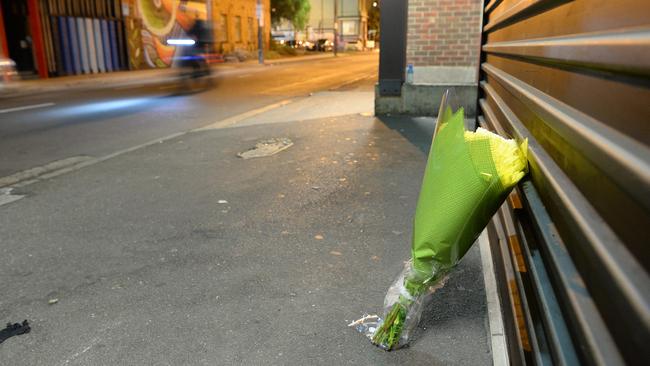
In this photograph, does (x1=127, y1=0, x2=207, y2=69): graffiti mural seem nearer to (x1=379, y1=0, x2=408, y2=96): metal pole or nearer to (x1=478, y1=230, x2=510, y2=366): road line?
(x1=379, y1=0, x2=408, y2=96): metal pole

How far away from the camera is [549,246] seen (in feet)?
5.70

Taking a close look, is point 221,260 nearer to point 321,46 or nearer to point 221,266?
point 221,266

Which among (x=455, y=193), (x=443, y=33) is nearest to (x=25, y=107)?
(x=443, y=33)

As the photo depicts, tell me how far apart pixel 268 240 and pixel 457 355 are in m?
1.95

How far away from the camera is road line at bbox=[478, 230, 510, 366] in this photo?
257 centimetres

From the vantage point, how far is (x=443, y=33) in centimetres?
952

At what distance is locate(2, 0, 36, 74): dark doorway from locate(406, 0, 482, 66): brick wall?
60.6 feet

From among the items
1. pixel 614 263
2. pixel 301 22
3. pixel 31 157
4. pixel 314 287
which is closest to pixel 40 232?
pixel 314 287

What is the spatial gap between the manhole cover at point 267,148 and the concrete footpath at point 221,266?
47cm

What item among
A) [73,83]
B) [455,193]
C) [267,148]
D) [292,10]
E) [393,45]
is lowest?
[267,148]

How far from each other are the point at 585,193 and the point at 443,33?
862 cm

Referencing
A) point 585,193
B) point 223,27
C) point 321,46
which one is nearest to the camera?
point 585,193

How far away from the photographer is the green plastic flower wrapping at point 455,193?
2186mm

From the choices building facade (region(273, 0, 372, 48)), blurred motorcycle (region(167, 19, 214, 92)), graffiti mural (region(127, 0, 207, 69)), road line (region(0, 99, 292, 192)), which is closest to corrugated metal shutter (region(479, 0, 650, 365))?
road line (region(0, 99, 292, 192))
